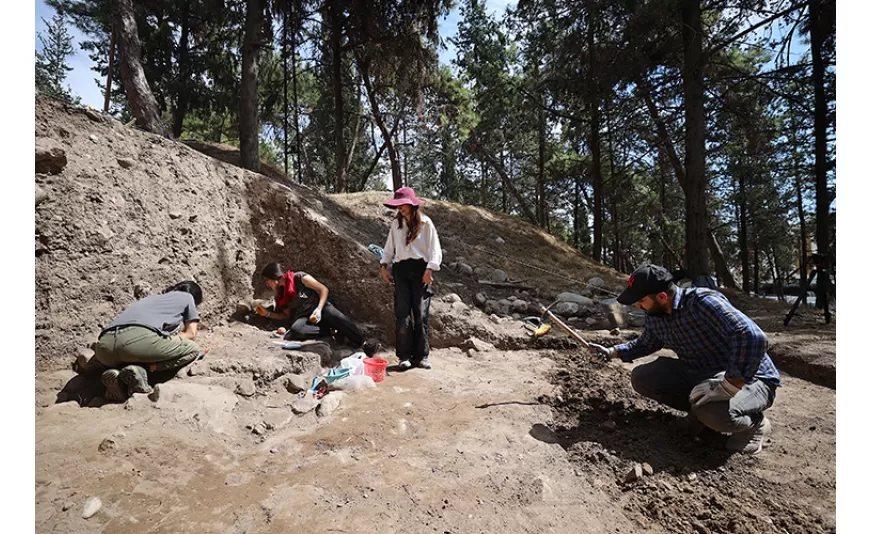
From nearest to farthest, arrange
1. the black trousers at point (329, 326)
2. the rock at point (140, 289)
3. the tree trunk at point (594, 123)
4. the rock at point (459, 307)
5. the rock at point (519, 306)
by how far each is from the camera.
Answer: the rock at point (140, 289) → the black trousers at point (329, 326) → the rock at point (459, 307) → the rock at point (519, 306) → the tree trunk at point (594, 123)

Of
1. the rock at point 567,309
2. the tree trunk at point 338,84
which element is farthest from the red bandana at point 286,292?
the tree trunk at point 338,84

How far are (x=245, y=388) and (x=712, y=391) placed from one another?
3.23 metres

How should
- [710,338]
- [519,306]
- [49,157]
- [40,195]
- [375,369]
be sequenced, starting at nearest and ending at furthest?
[710,338]
[40,195]
[49,157]
[375,369]
[519,306]

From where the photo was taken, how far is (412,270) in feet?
13.0

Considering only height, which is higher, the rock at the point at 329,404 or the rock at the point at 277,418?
the rock at the point at 329,404

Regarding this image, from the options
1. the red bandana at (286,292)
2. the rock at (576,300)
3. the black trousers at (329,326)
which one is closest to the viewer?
the black trousers at (329,326)

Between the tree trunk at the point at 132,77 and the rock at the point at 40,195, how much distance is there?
2.63 metres

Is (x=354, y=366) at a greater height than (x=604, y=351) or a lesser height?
lesser

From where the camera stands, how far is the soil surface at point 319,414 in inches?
74.8

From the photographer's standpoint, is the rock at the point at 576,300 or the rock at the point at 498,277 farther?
the rock at the point at 498,277

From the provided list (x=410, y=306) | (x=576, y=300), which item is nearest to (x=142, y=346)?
(x=410, y=306)

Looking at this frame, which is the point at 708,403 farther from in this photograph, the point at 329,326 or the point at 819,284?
the point at 819,284

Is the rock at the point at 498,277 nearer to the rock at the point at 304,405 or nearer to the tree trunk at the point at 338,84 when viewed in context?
the rock at the point at 304,405

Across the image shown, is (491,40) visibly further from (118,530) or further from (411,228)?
(118,530)
